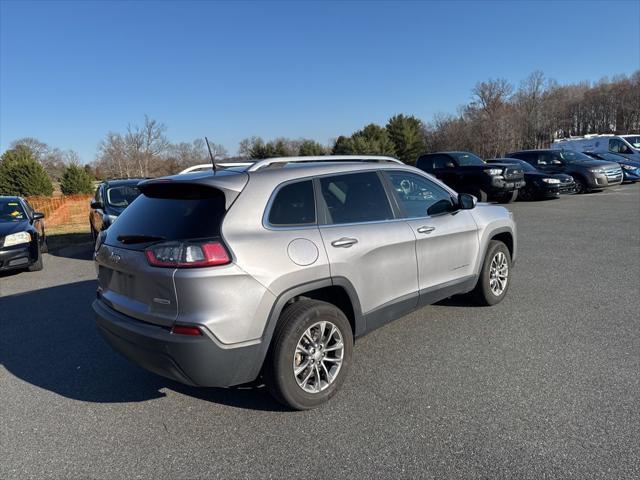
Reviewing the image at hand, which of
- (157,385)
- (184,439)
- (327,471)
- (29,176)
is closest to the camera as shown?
(327,471)

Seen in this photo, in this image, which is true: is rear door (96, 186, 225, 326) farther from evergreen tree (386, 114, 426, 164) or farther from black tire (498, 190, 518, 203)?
evergreen tree (386, 114, 426, 164)

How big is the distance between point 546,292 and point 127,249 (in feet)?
16.0

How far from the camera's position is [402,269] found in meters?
3.86

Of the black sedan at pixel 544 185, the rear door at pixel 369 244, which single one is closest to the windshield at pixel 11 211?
the rear door at pixel 369 244

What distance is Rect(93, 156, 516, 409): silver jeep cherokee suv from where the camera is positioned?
280cm

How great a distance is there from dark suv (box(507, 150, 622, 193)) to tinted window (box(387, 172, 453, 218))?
1558 centimetres

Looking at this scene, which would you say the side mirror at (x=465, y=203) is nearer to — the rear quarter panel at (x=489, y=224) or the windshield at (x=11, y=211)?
the rear quarter panel at (x=489, y=224)

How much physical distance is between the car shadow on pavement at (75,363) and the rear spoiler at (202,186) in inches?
61.2

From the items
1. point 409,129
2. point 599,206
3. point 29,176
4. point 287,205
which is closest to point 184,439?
point 287,205

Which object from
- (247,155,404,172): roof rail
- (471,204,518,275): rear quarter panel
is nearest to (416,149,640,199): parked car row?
(471,204,518,275): rear quarter panel

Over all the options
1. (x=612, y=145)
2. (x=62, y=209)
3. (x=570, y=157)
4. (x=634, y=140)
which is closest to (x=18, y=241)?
(x=62, y=209)

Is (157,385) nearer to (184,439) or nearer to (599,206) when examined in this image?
(184,439)

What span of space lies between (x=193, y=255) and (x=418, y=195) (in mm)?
2441

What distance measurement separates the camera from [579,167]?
17.9 m
